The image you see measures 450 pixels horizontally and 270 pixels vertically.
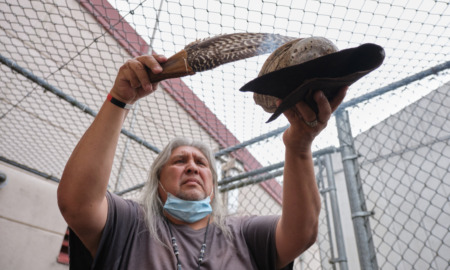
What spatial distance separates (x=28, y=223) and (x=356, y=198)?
9.29 ft

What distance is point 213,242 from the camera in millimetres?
1281

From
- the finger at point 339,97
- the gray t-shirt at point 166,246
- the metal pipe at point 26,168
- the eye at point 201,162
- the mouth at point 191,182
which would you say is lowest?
the gray t-shirt at point 166,246

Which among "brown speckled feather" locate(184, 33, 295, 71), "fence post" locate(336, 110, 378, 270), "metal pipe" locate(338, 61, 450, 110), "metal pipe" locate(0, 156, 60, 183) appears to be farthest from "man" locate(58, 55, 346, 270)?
"metal pipe" locate(0, 156, 60, 183)

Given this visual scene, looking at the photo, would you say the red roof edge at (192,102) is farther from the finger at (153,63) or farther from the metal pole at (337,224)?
the finger at (153,63)

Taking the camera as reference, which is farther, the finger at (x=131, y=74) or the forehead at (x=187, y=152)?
the forehead at (x=187, y=152)

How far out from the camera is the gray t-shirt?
1075 millimetres

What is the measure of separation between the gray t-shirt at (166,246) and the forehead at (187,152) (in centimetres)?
44

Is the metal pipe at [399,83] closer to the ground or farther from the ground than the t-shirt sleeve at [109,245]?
farther from the ground

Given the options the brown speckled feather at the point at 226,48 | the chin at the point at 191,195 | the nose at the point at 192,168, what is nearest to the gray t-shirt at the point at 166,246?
the chin at the point at 191,195

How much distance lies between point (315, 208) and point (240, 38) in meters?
0.68

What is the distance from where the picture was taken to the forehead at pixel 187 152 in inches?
67.7

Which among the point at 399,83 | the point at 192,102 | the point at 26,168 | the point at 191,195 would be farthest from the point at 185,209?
the point at 26,168

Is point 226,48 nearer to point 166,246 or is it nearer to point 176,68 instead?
point 176,68

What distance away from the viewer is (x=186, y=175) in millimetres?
1560
